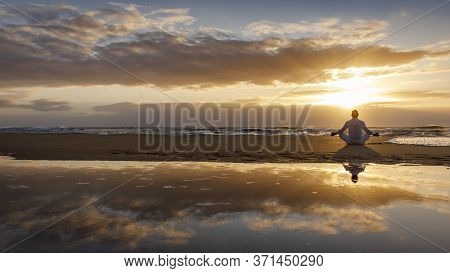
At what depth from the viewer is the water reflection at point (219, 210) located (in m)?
5.08

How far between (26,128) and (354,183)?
187 feet

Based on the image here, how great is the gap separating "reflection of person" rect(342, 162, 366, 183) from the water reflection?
1.17 ft

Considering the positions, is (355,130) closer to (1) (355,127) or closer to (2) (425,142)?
(1) (355,127)

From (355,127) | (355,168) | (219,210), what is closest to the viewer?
(219,210)

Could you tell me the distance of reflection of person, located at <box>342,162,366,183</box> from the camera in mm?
10722

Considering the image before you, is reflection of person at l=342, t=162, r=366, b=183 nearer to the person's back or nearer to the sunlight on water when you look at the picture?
the person's back

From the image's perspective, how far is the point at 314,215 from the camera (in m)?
6.45

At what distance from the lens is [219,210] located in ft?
22.4

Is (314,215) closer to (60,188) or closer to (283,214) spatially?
(283,214)

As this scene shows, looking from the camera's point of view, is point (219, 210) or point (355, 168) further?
point (355, 168)

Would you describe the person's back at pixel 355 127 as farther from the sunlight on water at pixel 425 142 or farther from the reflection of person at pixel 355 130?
the sunlight on water at pixel 425 142

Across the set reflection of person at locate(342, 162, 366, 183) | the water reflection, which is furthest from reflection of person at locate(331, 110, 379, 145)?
the water reflection

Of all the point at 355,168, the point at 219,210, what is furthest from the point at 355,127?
the point at 219,210

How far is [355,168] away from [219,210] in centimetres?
692
